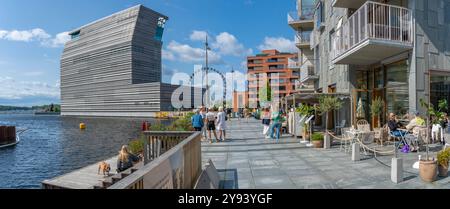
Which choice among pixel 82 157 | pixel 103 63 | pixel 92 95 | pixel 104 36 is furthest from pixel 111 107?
pixel 82 157

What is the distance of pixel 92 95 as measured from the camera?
446ft

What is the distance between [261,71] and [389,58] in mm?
100942

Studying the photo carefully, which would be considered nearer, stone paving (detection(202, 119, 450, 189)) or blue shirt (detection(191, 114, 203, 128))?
stone paving (detection(202, 119, 450, 189))

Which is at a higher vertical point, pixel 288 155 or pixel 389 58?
pixel 389 58

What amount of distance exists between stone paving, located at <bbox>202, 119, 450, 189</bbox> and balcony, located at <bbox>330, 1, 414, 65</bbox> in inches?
181

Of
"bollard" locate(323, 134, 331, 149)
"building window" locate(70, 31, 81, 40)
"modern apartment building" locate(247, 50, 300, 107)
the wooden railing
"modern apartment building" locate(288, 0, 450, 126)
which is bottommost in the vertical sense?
"bollard" locate(323, 134, 331, 149)

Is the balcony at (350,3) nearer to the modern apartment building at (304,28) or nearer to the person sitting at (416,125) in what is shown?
the person sitting at (416,125)

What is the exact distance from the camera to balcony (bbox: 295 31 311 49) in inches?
1237

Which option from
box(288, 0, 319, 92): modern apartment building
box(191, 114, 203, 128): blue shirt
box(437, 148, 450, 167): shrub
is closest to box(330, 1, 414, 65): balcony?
box(437, 148, 450, 167): shrub

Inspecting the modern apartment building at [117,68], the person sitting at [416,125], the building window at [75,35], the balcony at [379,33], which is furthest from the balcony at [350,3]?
the building window at [75,35]

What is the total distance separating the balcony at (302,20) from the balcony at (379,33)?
18.0 metres

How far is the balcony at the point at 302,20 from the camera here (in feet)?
103

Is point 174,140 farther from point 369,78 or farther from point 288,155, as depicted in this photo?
point 369,78

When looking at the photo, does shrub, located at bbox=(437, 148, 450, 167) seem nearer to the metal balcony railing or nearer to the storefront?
the storefront
